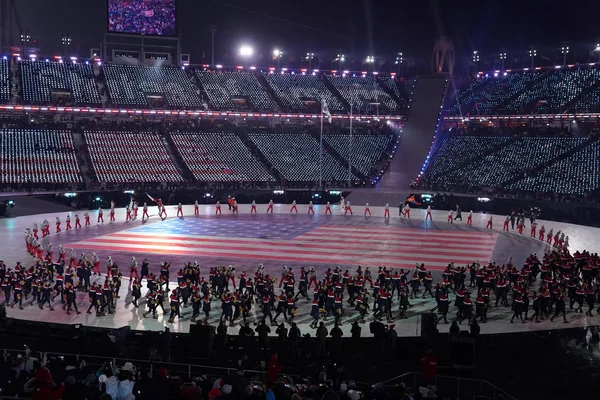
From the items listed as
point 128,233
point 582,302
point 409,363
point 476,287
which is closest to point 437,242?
point 476,287

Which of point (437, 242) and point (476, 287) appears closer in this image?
point (476, 287)

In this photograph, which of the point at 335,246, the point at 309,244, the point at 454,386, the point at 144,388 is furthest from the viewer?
the point at 309,244

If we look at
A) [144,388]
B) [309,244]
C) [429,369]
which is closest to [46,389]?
[144,388]

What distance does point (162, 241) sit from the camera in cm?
4250

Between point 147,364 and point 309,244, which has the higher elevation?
point 309,244

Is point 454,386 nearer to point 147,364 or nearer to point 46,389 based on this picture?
point 147,364

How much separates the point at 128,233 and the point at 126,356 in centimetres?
2757

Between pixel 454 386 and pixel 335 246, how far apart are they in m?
24.5

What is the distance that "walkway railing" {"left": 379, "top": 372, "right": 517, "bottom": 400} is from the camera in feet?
55.5

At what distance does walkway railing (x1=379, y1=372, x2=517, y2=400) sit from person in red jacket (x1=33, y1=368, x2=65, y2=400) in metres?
7.78

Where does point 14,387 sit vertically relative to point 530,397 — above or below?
above

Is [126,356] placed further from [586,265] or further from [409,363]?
[586,265]

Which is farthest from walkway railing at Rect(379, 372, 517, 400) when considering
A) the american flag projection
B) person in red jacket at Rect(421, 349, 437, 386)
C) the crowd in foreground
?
the american flag projection

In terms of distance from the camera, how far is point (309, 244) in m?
42.5
